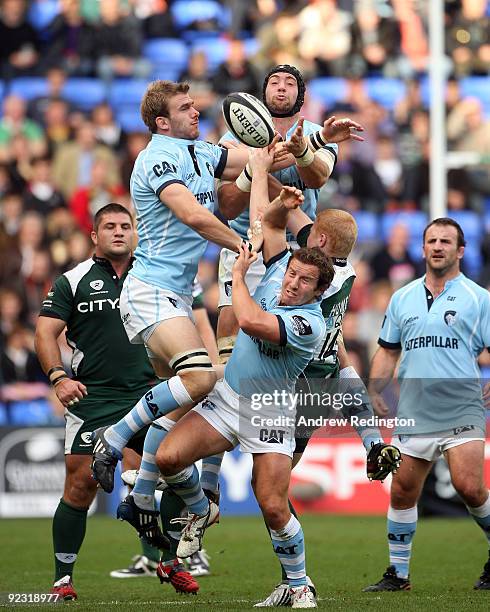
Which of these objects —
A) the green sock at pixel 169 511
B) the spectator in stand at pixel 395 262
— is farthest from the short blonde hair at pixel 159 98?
the spectator in stand at pixel 395 262

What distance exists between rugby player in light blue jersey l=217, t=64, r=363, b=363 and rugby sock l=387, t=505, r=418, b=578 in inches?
65.4

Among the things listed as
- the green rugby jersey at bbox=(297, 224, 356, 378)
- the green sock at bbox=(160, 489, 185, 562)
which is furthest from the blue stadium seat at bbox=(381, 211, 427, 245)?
the green sock at bbox=(160, 489, 185, 562)

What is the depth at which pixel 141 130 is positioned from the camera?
Answer: 19.1 m

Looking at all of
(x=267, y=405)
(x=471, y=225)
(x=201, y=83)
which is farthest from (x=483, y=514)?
(x=201, y=83)

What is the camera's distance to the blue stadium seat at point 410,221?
60.0 feet

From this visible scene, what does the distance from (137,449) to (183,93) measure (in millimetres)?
2539

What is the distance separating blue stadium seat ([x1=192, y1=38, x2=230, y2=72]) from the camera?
20391mm

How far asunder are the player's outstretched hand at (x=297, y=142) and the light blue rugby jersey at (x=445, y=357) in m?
1.69

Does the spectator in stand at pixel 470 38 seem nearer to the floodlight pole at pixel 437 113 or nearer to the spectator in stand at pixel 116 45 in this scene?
the floodlight pole at pixel 437 113

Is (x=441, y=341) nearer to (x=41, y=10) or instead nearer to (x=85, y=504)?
(x=85, y=504)

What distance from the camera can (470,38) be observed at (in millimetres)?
15578

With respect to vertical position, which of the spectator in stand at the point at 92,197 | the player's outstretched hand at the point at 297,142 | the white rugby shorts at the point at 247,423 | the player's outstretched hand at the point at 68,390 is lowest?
the white rugby shorts at the point at 247,423

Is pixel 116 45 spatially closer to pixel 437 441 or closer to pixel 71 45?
pixel 71 45

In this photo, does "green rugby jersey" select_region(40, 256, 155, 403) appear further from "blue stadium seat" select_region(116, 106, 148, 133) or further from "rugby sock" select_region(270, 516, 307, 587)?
"blue stadium seat" select_region(116, 106, 148, 133)
